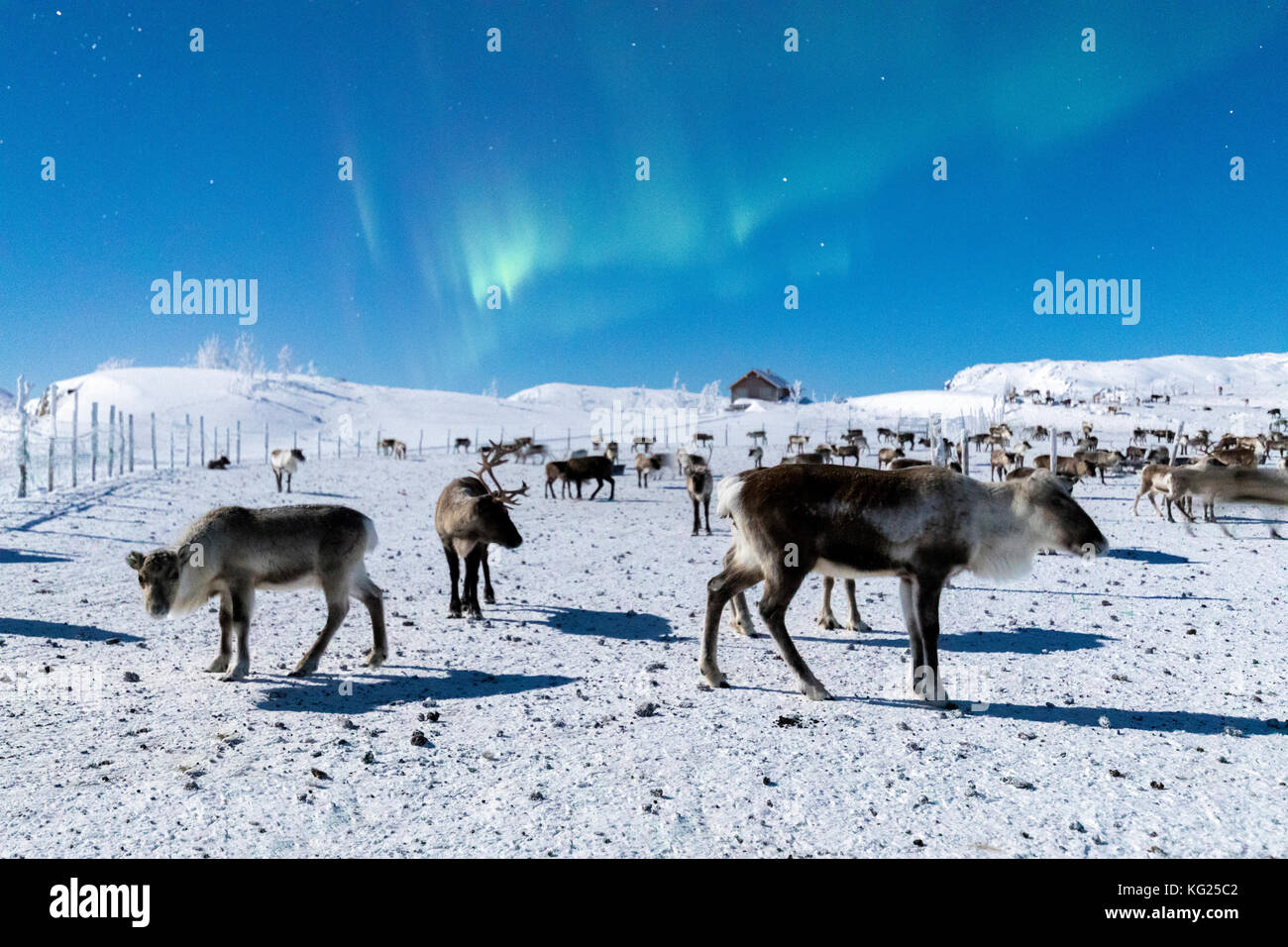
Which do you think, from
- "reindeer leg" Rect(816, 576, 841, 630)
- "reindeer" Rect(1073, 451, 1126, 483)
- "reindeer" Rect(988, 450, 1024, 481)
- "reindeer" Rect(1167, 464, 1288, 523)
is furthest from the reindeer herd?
"reindeer" Rect(1073, 451, 1126, 483)

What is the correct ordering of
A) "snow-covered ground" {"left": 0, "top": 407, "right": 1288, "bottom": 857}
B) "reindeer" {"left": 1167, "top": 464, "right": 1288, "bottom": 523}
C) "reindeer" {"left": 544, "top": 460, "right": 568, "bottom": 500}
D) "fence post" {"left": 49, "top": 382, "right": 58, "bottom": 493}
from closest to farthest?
1. "reindeer" {"left": 1167, "top": 464, "right": 1288, "bottom": 523}
2. "snow-covered ground" {"left": 0, "top": 407, "right": 1288, "bottom": 857}
3. "fence post" {"left": 49, "top": 382, "right": 58, "bottom": 493}
4. "reindeer" {"left": 544, "top": 460, "right": 568, "bottom": 500}

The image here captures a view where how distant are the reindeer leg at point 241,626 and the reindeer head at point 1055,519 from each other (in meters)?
6.48

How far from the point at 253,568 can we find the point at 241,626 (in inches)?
19.9

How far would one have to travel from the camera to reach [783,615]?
593cm

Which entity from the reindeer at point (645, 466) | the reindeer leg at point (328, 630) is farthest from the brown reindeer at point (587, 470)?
the reindeer leg at point (328, 630)

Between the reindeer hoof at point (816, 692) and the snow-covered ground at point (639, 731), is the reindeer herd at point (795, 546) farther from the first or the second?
the snow-covered ground at point (639, 731)

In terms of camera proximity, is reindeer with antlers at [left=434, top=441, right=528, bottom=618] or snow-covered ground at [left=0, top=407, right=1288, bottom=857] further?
reindeer with antlers at [left=434, top=441, right=528, bottom=618]

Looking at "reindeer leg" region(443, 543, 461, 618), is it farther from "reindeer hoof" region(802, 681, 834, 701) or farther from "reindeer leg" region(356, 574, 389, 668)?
"reindeer hoof" region(802, 681, 834, 701)

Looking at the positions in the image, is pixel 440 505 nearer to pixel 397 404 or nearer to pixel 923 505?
pixel 923 505

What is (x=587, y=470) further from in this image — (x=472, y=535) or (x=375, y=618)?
(x=375, y=618)

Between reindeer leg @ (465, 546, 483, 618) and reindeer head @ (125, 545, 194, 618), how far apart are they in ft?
11.4

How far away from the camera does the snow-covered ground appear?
3.83 meters
